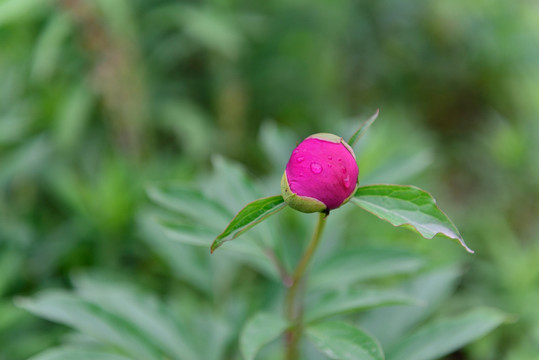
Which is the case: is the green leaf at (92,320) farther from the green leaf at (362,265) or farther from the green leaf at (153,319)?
the green leaf at (362,265)

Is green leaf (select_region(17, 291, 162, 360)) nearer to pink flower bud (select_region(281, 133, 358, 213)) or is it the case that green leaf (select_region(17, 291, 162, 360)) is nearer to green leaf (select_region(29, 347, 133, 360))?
green leaf (select_region(29, 347, 133, 360))

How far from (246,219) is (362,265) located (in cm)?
38

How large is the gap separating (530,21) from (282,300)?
1878 millimetres

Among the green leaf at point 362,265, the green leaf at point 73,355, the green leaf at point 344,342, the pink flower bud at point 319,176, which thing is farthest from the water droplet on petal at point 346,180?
the green leaf at point 73,355

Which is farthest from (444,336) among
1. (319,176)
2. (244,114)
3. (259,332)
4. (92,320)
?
(244,114)

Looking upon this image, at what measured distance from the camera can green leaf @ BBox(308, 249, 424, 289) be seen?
0.85 metres

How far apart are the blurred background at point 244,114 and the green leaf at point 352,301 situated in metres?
0.31

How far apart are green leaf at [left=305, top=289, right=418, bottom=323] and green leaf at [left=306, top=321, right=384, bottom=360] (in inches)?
1.6

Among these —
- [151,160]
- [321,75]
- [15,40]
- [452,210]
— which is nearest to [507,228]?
[452,210]

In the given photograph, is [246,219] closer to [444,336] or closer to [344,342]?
[344,342]

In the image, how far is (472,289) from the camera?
4.99 ft

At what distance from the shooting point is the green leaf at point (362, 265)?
2.77 ft

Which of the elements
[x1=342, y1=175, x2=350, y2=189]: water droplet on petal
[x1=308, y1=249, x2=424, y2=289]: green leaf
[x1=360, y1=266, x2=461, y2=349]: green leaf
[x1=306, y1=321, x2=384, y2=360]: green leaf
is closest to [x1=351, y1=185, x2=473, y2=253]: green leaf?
[x1=342, y1=175, x2=350, y2=189]: water droplet on petal

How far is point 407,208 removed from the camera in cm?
57
